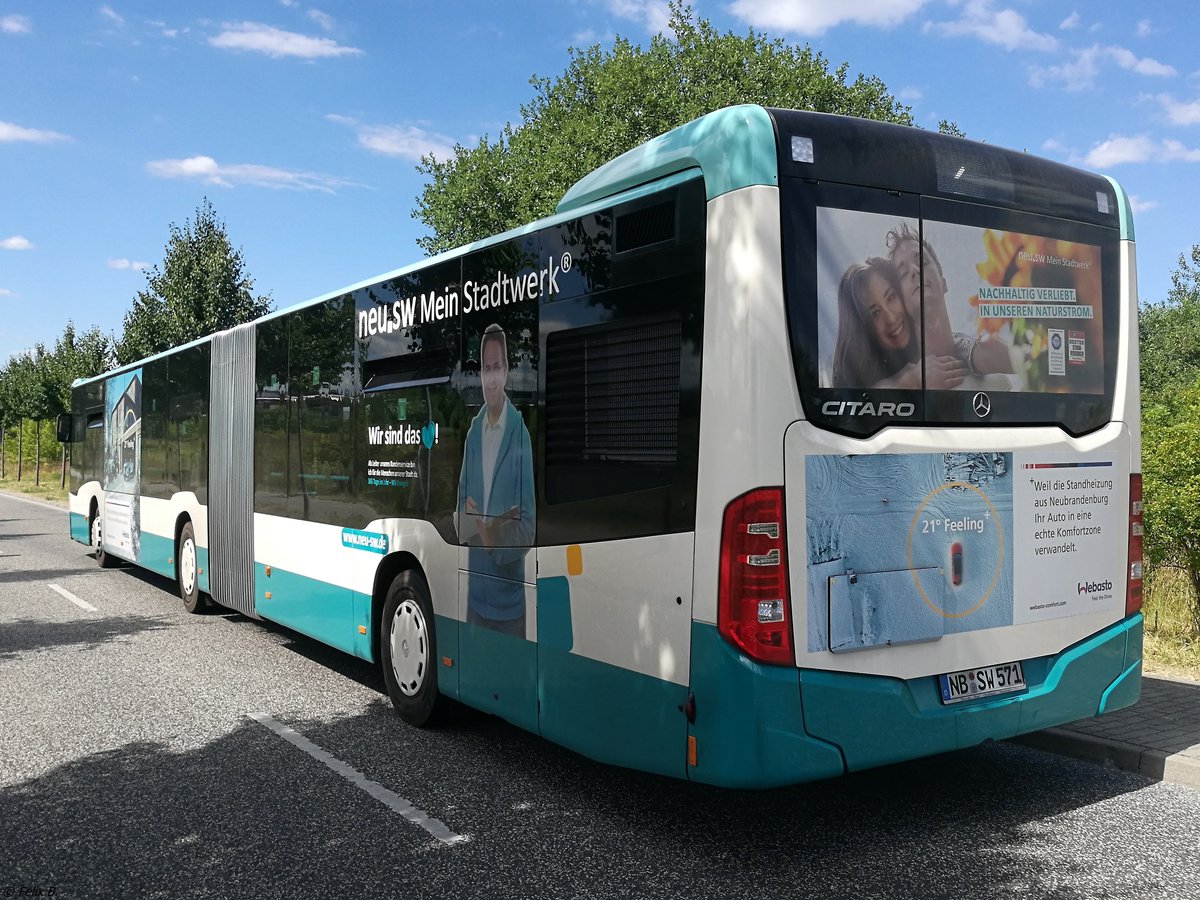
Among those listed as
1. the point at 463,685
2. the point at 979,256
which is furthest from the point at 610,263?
the point at 463,685

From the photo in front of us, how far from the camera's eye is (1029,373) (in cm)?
460

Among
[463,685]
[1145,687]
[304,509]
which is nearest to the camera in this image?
[463,685]

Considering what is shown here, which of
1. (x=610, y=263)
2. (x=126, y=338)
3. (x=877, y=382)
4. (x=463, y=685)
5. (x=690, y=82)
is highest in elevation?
(x=690, y=82)

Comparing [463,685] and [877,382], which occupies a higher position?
[877,382]

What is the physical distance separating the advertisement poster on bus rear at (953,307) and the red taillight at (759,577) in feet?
1.95

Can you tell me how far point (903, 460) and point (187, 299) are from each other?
84.5ft

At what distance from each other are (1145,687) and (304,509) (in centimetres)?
610

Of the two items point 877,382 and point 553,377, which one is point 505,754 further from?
point 877,382

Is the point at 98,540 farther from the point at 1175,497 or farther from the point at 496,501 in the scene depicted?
the point at 1175,497

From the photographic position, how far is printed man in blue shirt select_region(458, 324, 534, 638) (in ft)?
17.0

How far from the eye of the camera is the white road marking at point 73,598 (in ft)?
36.7

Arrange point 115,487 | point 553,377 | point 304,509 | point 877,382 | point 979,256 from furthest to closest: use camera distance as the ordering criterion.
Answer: point 115,487 → point 304,509 → point 553,377 → point 979,256 → point 877,382

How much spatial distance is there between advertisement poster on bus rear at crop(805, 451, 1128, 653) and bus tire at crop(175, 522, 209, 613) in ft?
27.1

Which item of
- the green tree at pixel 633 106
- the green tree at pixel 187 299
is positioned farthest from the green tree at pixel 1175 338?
the green tree at pixel 187 299
